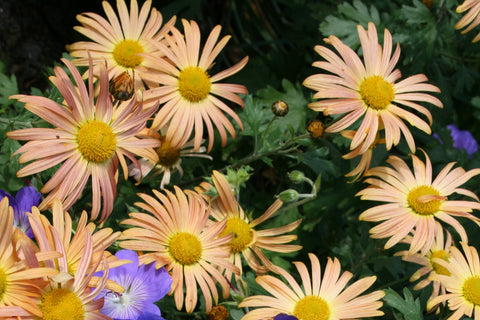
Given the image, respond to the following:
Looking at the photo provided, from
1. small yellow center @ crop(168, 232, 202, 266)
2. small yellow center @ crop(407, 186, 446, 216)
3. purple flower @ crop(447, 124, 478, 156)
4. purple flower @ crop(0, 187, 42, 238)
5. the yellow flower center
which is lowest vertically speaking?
small yellow center @ crop(168, 232, 202, 266)

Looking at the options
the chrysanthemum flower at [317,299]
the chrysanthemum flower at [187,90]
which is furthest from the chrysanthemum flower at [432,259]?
the chrysanthemum flower at [187,90]

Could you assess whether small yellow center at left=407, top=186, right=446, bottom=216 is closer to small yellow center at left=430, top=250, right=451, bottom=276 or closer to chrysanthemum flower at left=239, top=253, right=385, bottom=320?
small yellow center at left=430, top=250, right=451, bottom=276

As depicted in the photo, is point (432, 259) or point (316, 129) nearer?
point (316, 129)

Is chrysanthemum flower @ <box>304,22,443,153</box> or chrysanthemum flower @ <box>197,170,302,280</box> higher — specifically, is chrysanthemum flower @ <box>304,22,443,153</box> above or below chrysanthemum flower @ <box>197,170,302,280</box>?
above

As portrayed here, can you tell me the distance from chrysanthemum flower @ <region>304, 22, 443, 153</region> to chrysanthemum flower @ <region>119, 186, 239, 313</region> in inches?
24.7

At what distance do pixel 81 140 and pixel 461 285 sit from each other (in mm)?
1554

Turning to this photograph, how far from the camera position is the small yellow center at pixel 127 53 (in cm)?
238

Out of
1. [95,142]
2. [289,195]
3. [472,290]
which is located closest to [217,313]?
[289,195]

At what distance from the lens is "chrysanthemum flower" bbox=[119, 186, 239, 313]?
2.00 m

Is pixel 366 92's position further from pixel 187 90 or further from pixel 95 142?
pixel 95 142

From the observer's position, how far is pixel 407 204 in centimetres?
239

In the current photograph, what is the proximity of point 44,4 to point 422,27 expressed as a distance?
223 cm

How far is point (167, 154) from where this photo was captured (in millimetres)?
2443

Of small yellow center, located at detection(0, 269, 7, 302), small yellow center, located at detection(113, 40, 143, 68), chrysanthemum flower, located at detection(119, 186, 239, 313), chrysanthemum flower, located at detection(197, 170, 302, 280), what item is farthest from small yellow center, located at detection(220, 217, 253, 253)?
small yellow center, located at detection(0, 269, 7, 302)
